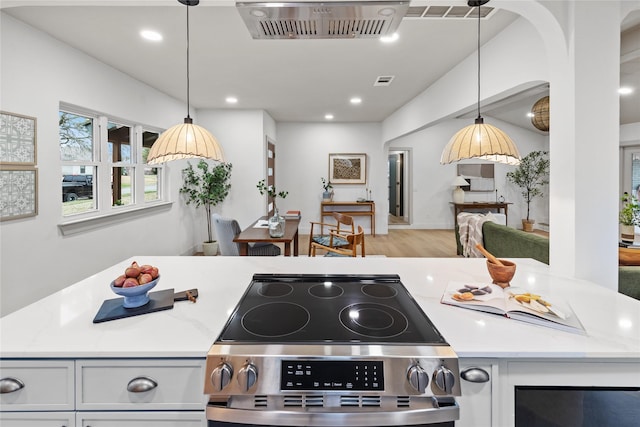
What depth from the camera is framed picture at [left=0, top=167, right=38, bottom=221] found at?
239 cm

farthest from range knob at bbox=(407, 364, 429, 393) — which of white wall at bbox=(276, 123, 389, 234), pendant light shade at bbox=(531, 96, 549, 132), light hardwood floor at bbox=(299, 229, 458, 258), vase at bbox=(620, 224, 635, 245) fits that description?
white wall at bbox=(276, 123, 389, 234)

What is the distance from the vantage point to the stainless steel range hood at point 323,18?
1.14 m

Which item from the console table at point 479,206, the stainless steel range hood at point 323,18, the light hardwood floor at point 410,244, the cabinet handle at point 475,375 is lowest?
the light hardwood floor at point 410,244

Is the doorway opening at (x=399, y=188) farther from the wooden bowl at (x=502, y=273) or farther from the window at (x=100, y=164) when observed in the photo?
the wooden bowl at (x=502, y=273)

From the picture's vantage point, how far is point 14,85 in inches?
Answer: 98.2

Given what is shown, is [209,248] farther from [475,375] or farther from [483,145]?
[475,375]

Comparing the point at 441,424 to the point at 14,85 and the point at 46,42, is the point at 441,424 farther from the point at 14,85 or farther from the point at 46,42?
the point at 46,42

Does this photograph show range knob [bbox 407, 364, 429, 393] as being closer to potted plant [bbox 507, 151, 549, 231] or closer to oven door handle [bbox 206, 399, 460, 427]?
oven door handle [bbox 206, 399, 460, 427]

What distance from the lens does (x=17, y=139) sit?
8.24ft

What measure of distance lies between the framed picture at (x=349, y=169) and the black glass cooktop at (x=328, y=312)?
5.92 m

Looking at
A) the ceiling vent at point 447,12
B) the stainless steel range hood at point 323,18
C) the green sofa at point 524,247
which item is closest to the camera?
the stainless steel range hood at point 323,18

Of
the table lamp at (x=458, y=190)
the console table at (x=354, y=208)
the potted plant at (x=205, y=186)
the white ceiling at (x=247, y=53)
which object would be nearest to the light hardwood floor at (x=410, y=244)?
the console table at (x=354, y=208)

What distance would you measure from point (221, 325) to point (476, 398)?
82 centimetres

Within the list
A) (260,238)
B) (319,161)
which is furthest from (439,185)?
(260,238)
